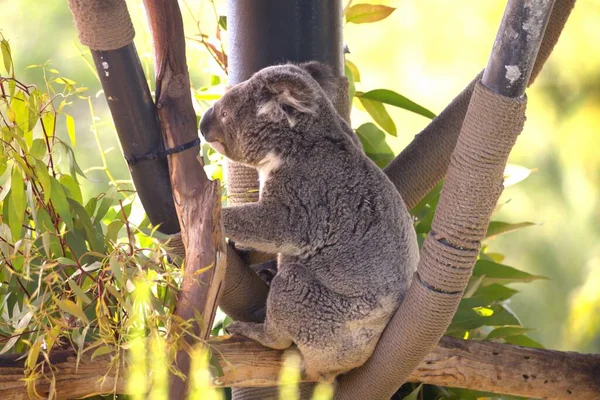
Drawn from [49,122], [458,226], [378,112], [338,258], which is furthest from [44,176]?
[378,112]

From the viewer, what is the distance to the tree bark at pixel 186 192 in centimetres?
154

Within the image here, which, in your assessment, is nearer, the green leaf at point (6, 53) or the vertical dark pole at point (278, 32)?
the green leaf at point (6, 53)

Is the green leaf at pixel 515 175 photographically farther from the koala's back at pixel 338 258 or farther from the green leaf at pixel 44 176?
the green leaf at pixel 44 176

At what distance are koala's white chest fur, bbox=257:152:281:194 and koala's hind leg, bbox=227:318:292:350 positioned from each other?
356mm

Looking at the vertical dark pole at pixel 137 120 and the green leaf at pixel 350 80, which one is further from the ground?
the vertical dark pole at pixel 137 120

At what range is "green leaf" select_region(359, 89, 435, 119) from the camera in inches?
97.3

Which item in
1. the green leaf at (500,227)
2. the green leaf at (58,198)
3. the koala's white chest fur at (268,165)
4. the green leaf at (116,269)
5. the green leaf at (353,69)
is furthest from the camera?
the green leaf at (353,69)

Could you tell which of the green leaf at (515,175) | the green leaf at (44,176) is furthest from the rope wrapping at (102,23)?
the green leaf at (515,175)

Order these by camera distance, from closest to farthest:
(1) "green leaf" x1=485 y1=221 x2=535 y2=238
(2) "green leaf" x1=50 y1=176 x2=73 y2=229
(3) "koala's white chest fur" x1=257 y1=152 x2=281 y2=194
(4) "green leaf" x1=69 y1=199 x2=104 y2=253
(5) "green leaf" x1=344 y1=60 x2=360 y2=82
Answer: (2) "green leaf" x1=50 y1=176 x2=73 y2=229
(4) "green leaf" x1=69 y1=199 x2=104 y2=253
(3) "koala's white chest fur" x1=257 y1=152 x2=281 y2=194
(1) "green leaf" x1=485 y1=221 x2=535 y2=238
(5) "green leaf" x1=344 y1=60 x2=360 y2=82

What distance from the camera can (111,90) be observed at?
170cm

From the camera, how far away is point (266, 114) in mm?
2018

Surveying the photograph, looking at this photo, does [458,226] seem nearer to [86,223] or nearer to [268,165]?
[268,165]

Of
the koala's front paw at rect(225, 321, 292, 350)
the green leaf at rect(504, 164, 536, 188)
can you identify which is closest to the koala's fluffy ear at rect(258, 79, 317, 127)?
the koala's front paw at rect(225, 321, 292, 350)

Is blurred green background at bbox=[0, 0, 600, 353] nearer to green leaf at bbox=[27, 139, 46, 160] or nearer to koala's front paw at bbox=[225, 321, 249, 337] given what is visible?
green leaf at bbox=[27, 139, 46, 160]
